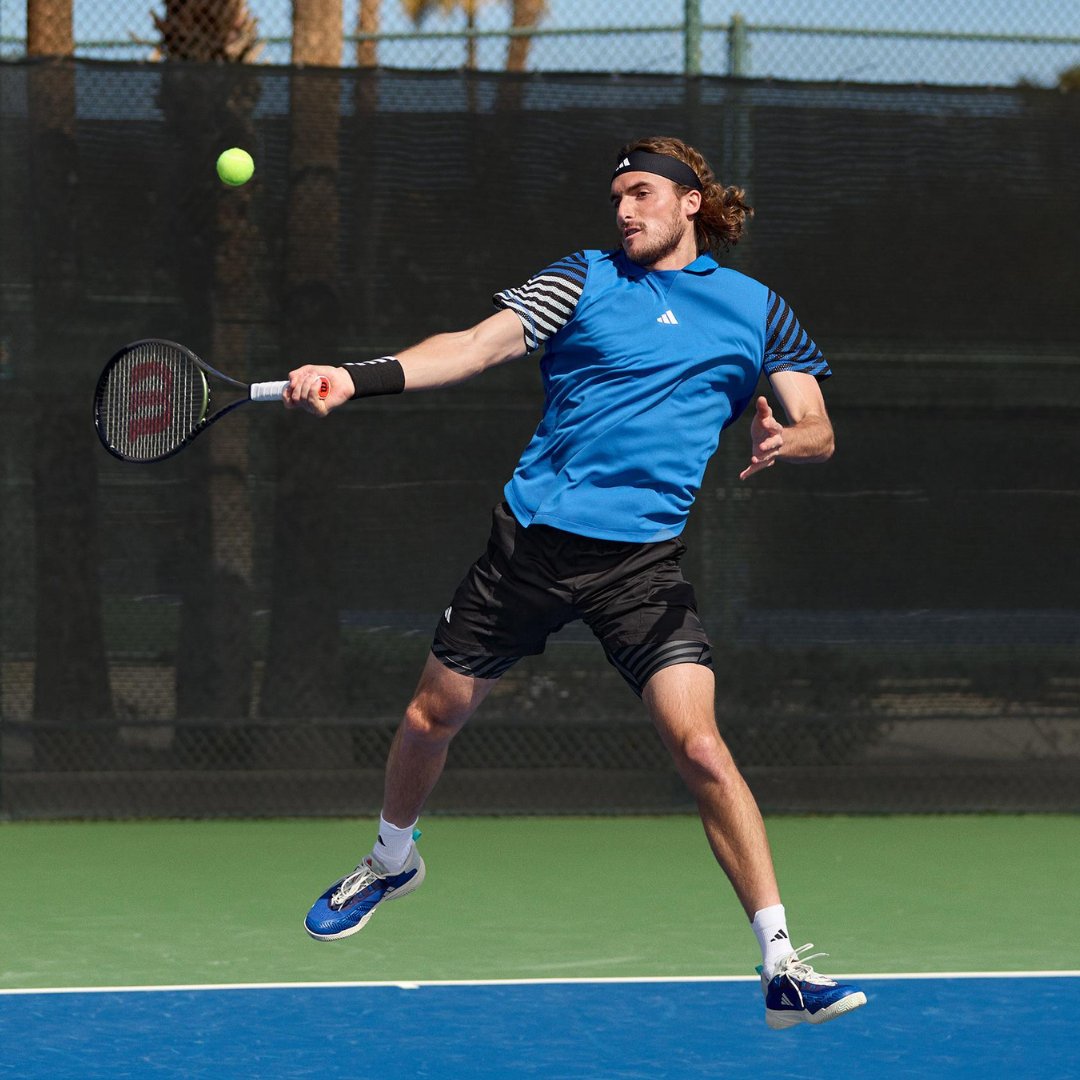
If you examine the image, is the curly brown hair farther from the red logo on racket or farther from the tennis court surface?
the tennis court surface

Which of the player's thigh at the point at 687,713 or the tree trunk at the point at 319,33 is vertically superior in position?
the tree trunk at the point at 319,33

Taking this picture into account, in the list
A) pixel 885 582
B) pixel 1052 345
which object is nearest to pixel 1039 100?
pixel 1052 345

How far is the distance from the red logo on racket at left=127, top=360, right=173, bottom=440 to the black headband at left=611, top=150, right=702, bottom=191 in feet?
3.37

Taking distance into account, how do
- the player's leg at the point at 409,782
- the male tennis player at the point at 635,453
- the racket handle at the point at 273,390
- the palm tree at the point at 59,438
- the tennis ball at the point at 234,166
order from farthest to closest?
1. the palm tree at the point at 59,438
2. the tennis ball at the point at 234,166
3. the player's leg at the point at 409,782
4. the male tennis player at the point at 635,453
5. the racket handle at the point at 273,390

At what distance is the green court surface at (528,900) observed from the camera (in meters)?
4.79

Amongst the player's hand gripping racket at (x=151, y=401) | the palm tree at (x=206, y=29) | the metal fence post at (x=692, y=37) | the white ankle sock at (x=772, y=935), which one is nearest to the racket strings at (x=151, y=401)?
the player's hand gripping racket at (x=151, y=401)

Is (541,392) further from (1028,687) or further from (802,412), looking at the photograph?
(802,412)

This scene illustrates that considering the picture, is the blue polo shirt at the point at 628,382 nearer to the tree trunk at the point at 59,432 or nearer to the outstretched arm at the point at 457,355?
the outstretched arm at the point at 457,355

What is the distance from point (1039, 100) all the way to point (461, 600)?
146 inches

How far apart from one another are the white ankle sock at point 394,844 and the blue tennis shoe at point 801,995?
91cm

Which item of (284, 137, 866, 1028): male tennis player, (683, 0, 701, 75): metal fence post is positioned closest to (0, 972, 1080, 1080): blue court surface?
(284, 137, 866, 1028): male tennis player

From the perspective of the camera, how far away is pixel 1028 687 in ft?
22.3

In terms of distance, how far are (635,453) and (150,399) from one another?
1.04 m

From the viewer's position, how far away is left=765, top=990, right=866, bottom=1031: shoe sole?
3482 mm
